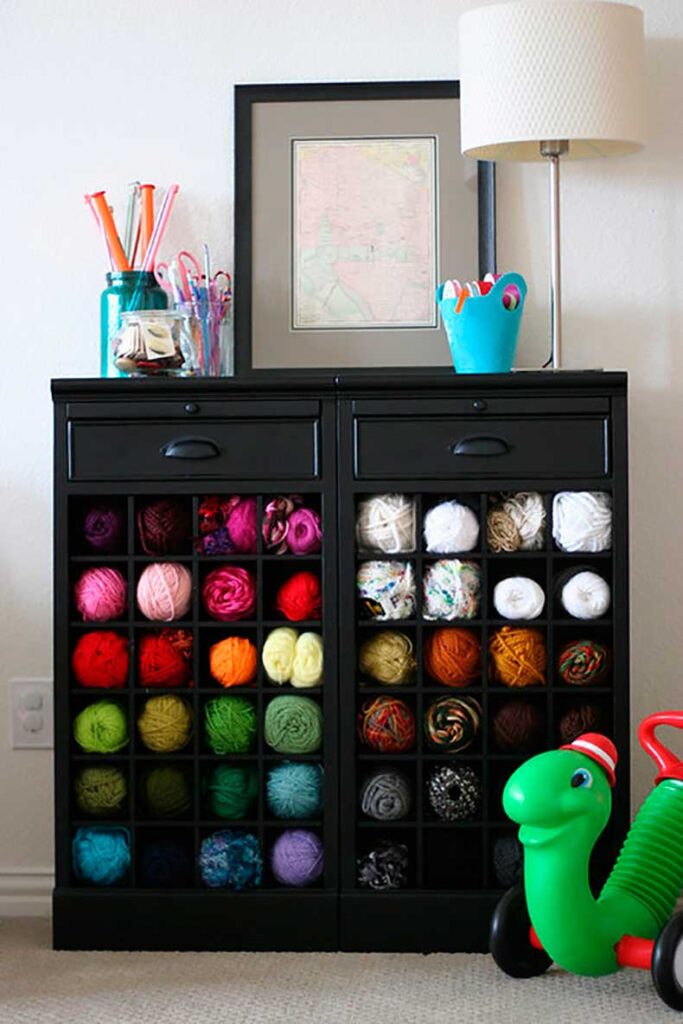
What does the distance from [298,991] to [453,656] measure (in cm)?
60

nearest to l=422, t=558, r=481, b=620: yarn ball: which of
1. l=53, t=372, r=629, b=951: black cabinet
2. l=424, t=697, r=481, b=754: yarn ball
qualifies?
l=53, t=372, r=629, b=951: black cabinet

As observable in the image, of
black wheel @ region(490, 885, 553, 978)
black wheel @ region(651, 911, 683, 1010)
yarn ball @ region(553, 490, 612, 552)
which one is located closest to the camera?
black wheel @ region(651, 911, 683, 1010)

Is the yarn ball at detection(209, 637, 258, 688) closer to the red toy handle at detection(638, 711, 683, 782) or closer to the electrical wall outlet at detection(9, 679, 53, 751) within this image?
the electrical wall outlet at detection(9, 679, 53, 751)

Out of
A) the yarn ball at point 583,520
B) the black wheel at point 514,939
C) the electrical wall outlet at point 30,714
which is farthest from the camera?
the electrical wall outlet at point 30,714

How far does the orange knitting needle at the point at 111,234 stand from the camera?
282cm

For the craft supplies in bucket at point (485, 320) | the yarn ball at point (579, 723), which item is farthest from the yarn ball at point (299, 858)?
the craft supplies in bucket at point (485, 320)

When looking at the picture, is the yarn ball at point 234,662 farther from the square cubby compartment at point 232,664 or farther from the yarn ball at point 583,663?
the yarn ball at point 583,663

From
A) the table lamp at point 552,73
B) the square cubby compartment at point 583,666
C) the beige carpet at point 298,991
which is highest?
the table lamp at point 552,73

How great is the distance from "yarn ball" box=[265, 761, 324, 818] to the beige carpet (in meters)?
0.24

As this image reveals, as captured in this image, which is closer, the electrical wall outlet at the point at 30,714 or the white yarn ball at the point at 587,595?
the white yarn ball at the point at 587,595

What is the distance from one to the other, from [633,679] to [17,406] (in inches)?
51.1

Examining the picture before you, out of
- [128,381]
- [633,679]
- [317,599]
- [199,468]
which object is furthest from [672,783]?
Answer: [128,381]

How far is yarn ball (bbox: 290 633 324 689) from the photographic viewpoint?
2.61 m

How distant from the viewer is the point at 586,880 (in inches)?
91.1
